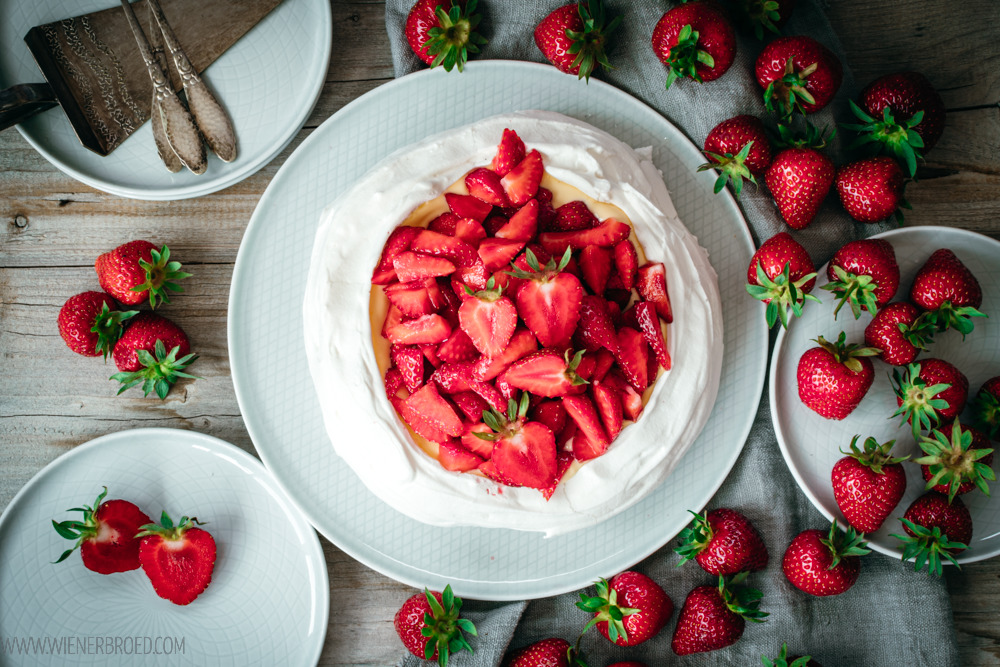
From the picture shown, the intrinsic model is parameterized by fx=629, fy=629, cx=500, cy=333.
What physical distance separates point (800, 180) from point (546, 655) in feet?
5.44

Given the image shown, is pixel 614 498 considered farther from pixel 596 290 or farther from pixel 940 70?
pixel 940 70

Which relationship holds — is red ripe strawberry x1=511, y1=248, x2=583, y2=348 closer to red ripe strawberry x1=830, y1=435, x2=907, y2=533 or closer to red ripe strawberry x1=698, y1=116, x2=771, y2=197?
red ripe strawberry x1=698, y1=116, x2=771, y2=197

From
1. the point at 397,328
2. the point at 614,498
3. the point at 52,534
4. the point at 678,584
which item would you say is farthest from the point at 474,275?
the point at 52,534

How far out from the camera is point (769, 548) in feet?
6.70

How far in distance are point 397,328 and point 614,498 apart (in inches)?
31.1

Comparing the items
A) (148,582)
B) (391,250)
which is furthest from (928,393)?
(148,582)

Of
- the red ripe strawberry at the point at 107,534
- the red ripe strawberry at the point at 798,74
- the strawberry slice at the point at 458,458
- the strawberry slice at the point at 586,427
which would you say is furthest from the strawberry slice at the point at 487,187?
the red ripe strawberry at the point at 107,534

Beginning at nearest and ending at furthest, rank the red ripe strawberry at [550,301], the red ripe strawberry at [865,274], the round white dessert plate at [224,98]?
1. the red ripe strawberry at [550,301]
2. the red ripe strawberry at [865,274]
3. the round white dessert plate at [224,98]

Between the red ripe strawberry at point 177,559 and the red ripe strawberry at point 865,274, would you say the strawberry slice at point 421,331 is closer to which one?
the red ripe strawberry at point 177,559

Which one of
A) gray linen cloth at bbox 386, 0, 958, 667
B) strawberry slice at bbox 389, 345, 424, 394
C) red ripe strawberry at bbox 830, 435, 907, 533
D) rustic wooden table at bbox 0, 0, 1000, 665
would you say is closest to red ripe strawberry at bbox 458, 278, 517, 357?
strawberry slice at bbox 389, 345, 424, 394

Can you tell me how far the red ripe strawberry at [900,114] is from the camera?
6.03 feet

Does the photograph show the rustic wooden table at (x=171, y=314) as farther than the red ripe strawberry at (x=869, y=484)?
Yes

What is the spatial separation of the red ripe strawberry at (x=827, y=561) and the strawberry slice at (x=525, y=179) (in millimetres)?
1355

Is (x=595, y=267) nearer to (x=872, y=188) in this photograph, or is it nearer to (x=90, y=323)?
(x=872, y=188)
